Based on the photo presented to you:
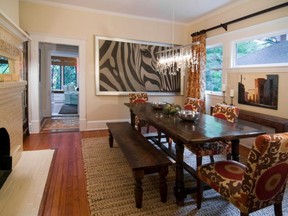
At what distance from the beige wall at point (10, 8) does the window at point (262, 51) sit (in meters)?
4.21

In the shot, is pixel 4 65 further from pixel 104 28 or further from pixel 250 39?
pixel 250 39

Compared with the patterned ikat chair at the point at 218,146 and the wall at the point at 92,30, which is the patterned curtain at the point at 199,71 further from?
the patterned ikat chair at the point at 218,146

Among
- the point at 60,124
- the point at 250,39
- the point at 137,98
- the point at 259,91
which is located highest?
the point at 250,39

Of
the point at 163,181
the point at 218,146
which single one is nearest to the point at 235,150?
the point at 218,146

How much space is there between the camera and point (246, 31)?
3.92 m

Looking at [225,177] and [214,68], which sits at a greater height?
[214,68]

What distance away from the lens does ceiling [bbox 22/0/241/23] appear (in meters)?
4.16

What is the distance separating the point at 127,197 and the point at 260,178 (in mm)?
1349

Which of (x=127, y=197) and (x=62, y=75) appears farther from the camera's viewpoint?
(x=62, y=75)

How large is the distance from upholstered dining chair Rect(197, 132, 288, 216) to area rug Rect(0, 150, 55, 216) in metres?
1.77

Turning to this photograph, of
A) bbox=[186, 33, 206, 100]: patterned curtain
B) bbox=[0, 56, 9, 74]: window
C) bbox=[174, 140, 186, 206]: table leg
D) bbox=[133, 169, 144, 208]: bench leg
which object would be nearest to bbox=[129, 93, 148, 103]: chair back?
bbox=[186, 33, 206, 100]: patterned curtain

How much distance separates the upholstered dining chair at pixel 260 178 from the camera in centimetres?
135

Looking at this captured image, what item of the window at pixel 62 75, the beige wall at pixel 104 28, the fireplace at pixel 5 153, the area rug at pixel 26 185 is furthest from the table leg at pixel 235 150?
the window at pixel 62 75

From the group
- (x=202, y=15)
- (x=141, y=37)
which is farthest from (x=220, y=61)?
(x=141, y=37)
